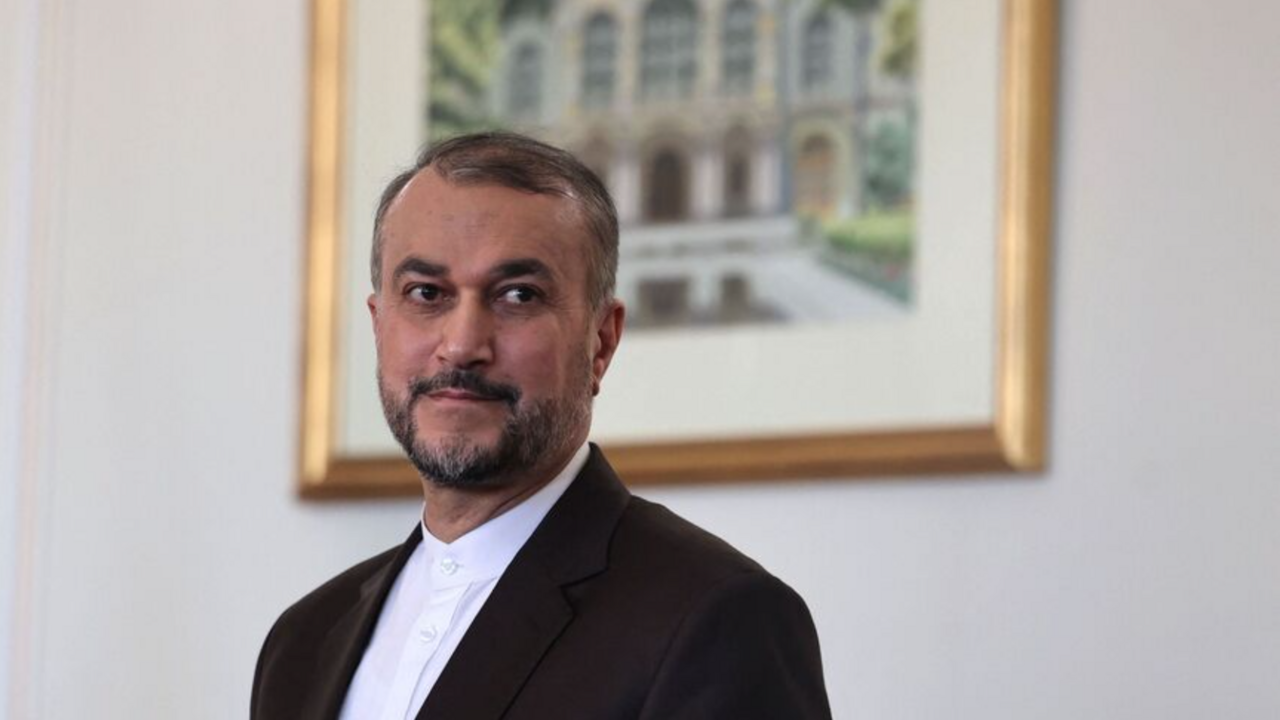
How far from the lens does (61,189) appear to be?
13.0ft

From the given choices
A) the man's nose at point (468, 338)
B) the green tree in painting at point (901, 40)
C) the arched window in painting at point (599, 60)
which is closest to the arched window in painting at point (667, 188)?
the arched window in painting at point (599, 60)

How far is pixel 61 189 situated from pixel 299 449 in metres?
0.73

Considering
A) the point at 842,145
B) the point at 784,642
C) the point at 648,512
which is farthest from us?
the point at 842,145

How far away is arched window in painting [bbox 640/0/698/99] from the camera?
3336mm

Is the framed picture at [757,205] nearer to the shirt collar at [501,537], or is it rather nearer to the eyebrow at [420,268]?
the shirt collar at [501,537]

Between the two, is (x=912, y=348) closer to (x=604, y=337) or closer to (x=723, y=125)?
(x=723, y=125)

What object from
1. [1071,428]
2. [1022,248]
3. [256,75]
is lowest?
[1071,428]

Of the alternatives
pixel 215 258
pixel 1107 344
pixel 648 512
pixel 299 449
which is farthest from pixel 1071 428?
pixel 215 258

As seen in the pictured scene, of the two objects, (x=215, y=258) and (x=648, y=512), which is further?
(x=215, y=258)

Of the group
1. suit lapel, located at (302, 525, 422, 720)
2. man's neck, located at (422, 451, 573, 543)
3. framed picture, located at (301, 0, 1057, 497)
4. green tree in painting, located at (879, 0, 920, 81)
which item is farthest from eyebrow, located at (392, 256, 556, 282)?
green tree in painting, located at (879, 0, 920, 81)

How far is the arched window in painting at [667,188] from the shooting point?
333 centimetres

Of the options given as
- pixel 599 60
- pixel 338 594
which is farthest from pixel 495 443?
pixel 599 60

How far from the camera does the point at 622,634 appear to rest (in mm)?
2176

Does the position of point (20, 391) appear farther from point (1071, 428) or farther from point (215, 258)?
point (1071, 428)
